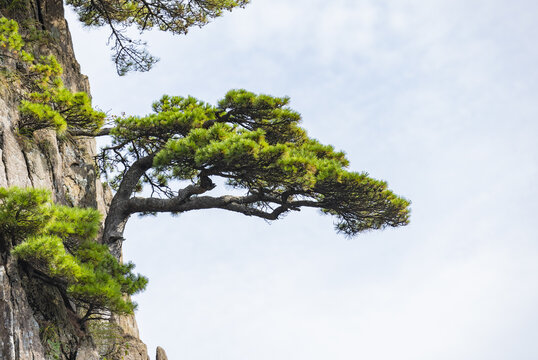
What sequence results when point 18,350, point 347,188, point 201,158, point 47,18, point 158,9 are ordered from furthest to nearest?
point 158,9, point 47,18, point 347,188, point 201,158, point 18,350

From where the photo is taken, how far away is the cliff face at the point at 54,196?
7.18 metres

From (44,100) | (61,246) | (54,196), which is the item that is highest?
(44,100)

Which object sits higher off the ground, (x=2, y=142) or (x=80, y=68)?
(x=80, y=68)

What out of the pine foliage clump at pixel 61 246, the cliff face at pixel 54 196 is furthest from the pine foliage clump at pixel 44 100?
the pine foliage clump at pixel 61 246

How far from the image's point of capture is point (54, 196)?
9.77 metres

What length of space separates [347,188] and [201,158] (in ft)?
8.59

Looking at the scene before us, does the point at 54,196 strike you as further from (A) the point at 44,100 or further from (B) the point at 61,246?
(B) the point at 61,246

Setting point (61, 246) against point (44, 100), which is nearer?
point (61, 246)

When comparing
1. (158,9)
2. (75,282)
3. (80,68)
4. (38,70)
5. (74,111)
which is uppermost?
(158,9)

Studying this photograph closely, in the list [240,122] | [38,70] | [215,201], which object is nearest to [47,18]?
[38,70]

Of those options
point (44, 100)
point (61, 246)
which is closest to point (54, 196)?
point (44, 100)

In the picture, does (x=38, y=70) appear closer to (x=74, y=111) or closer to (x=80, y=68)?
(x=74, y=111)

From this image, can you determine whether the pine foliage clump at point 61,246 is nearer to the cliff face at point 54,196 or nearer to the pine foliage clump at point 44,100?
the cliff face at point 54,196

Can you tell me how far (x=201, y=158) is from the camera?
882 centimetres
